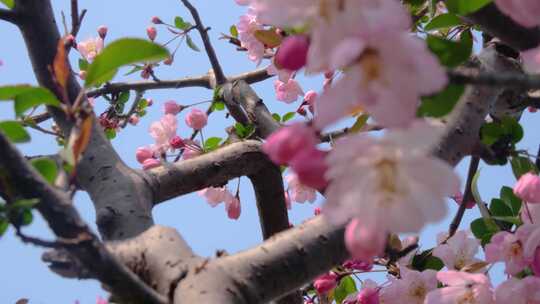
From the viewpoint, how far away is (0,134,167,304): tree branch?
2.11ft

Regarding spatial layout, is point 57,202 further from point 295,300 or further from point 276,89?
point 276,89

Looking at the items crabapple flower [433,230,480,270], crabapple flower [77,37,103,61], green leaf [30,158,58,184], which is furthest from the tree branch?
crabapple flower [77,37,103,61]

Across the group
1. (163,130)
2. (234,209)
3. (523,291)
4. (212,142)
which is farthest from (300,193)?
(523,291)

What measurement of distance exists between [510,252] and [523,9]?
62 centimetres

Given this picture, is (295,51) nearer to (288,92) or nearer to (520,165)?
(520,165)

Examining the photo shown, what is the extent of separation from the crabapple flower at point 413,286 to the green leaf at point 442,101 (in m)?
0.90

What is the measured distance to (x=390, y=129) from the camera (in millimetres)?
556

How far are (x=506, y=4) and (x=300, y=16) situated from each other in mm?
250

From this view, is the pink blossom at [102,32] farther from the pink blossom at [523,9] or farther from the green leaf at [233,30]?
the pink blossom at [523,9]

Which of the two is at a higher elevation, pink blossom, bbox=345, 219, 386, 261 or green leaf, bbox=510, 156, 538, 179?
pink blossom, bbox=345, 219, 386, 261

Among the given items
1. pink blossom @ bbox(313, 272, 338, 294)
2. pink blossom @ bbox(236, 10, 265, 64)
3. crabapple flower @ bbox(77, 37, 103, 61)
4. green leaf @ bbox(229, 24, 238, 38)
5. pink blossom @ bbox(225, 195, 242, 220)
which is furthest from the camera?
crabapple flower @ bbox(77, 37, 103, 61)

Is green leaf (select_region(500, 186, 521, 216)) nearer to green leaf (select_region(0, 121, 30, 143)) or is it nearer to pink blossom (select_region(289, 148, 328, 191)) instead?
pink blossom (select_region(289, 148, 328, 191))

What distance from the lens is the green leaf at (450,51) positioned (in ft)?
2.17

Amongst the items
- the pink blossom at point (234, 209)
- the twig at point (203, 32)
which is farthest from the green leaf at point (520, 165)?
the pink blossom at point (234, 209)
